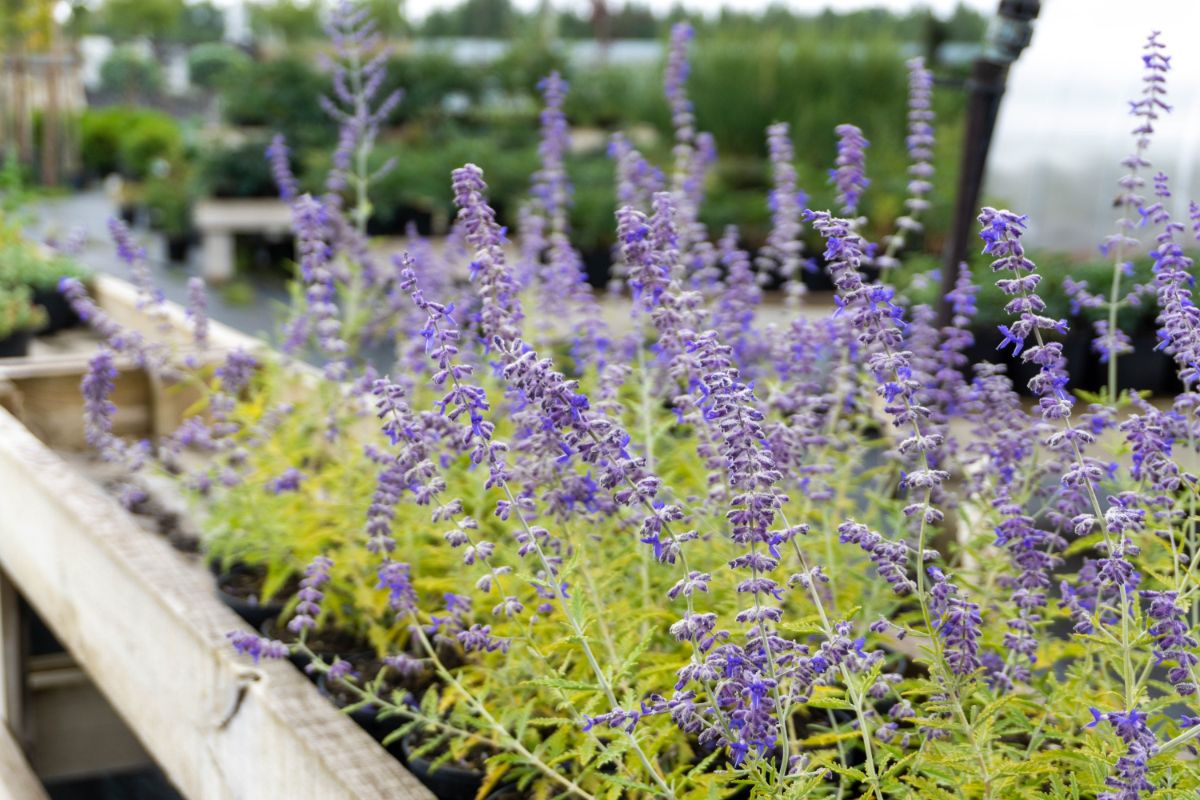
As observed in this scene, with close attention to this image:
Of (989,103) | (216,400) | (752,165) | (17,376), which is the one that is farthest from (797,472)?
(752,165)

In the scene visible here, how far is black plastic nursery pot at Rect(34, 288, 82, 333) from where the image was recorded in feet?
18.0

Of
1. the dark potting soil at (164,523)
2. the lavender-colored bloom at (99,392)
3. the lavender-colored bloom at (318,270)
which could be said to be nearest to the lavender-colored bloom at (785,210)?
the lavender-colored bloom at (318,270)

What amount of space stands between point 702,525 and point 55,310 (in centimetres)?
397

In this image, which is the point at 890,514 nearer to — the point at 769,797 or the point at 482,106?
the point at 769,797

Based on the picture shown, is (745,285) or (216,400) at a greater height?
(745,285)

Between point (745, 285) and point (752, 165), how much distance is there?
9987mm

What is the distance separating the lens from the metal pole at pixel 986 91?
11.5ft

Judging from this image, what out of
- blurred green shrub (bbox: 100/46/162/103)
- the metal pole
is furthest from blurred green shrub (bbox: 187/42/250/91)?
the metal pole

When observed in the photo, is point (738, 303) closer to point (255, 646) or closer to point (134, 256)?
point (255, 646)

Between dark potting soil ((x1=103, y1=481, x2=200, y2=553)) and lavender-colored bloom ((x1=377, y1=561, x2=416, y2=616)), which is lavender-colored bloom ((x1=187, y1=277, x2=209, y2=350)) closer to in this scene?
dark potting soil ((x1=103, y1=481, x2=200, y2=553))

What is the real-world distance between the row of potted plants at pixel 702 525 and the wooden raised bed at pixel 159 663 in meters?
0.11

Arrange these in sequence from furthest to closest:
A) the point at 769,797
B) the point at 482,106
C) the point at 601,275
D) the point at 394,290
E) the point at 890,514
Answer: the point at 482,106 < the point at 601,275 < the point at 394,290 < the point at 890,514 < the point at 769,797

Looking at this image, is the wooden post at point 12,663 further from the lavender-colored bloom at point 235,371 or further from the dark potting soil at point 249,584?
the lavender-colored bloom at point 235,371

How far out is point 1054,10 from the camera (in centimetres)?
787
